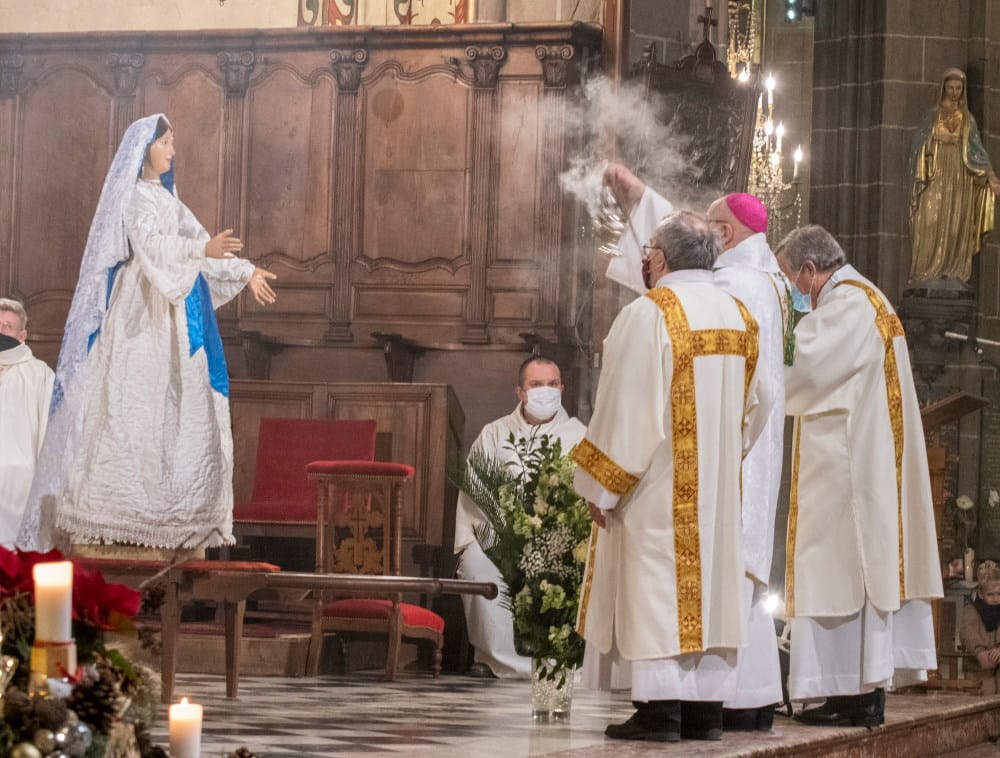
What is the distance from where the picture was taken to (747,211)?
21.4 ft

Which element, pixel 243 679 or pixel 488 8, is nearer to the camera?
pixel 243 679

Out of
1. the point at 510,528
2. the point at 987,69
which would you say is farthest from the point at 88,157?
the point at 987,69

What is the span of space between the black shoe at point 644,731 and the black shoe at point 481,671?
3.98m

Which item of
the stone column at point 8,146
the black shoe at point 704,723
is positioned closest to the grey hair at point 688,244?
the black shoe at point 704,723

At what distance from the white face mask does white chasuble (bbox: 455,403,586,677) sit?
6 centimetres

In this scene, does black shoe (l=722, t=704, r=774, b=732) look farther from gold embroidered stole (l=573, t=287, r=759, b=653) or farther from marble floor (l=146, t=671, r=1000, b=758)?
gold embroidered stole (l=573, t=287, r=759, b=653)

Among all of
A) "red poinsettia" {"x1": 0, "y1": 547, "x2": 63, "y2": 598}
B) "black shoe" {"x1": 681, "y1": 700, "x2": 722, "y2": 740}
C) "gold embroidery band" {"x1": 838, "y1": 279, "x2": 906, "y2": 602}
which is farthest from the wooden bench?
"red poinsettia" {"x1": 0, "y1": 547, "x2": 63, "y2": 598}

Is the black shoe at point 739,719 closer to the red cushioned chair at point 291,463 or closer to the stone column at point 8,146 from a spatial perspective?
the red cushioned chair at point 291,463

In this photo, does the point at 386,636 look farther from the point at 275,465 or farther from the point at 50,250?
the point at 50,250

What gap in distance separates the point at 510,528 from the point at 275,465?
3.86 metres

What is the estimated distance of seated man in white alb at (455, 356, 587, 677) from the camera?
9.67 meters

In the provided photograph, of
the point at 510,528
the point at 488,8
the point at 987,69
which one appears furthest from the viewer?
the point at 987,69

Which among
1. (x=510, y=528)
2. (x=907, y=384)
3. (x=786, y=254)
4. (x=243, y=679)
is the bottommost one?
(x=243, y=679)

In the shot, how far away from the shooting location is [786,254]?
23.0 feet
